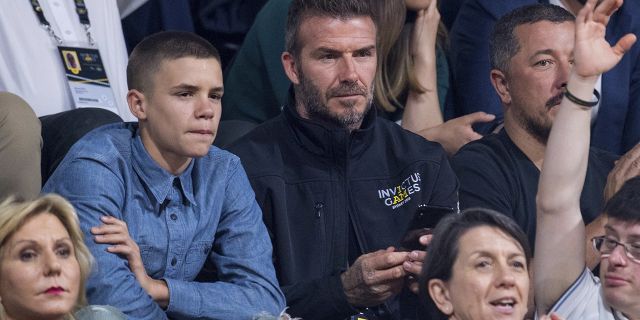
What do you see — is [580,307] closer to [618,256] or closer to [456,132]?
[618,256]

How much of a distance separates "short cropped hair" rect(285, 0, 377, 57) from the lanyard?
0.76m

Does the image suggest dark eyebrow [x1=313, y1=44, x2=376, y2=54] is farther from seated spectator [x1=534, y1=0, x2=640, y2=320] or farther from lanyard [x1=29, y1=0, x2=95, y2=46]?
lanyard [x1=29, y1=0, x2=95, y2=46]

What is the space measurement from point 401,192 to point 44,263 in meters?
1.21

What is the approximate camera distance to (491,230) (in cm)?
312

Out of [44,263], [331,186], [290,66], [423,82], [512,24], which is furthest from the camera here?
[423,82]

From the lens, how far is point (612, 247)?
323cm

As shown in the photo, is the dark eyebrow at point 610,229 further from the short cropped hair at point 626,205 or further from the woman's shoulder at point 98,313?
the woman's shoulder at point 98,313

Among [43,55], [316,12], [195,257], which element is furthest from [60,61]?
[195,257]

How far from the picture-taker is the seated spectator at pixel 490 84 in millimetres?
4527

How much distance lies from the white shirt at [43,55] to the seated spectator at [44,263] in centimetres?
118

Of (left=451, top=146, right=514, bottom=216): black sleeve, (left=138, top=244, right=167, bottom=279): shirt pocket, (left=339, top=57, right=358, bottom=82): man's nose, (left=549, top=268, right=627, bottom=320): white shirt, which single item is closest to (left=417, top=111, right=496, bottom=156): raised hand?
(left=451, top=146, right=514, bottom=216): black sleeve

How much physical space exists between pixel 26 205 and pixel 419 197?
1.23 meters

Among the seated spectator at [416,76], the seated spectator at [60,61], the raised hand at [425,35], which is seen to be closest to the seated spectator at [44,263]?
the seated spectator at [60,61]

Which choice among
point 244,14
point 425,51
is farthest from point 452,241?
point 244,14
